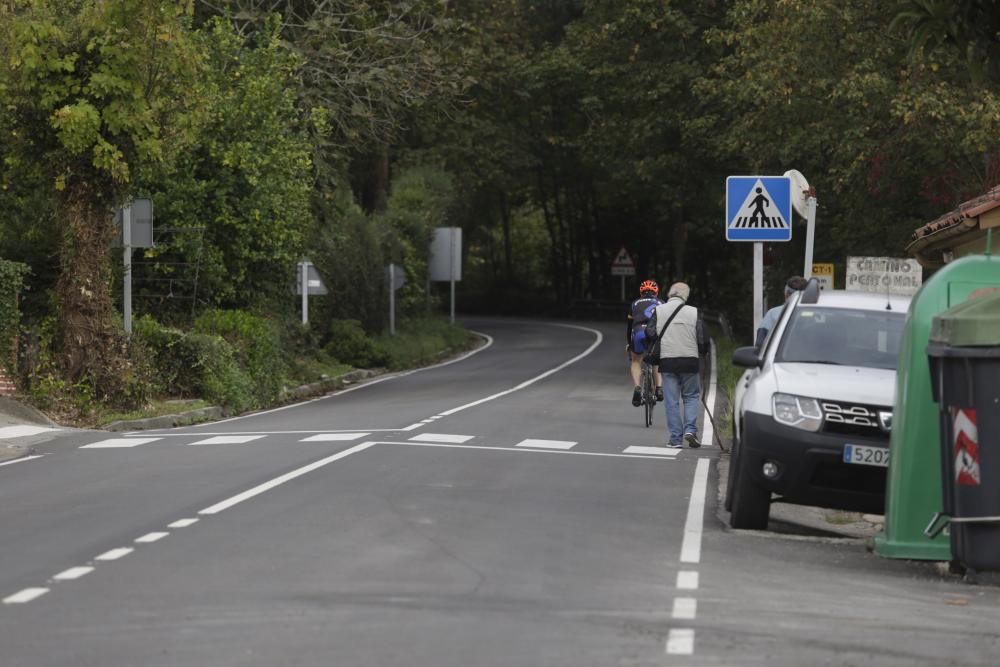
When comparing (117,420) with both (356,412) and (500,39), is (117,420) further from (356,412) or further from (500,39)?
(500,39)

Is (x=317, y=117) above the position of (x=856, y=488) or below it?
above

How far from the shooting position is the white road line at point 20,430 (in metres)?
19.3

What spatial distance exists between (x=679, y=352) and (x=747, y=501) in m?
5.81

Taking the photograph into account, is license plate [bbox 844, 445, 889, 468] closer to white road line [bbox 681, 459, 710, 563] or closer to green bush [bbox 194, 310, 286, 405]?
white road line [bbox 681, 459, 710, 563]

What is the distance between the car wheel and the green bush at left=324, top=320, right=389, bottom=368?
1057 inches

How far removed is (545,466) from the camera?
15.8 m

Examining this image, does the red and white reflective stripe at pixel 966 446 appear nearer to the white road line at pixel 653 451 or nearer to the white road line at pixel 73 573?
the white road line at pixel 73 573

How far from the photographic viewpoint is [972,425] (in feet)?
30.3

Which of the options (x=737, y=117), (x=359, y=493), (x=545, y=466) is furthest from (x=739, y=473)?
(x=737, y=117)

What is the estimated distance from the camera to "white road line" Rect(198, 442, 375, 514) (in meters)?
12.3

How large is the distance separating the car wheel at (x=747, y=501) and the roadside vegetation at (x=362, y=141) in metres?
3.07

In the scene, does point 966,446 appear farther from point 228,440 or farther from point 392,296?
point 392,296

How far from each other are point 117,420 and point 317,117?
9.38 m

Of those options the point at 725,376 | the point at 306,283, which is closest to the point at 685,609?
the point at 725,376
